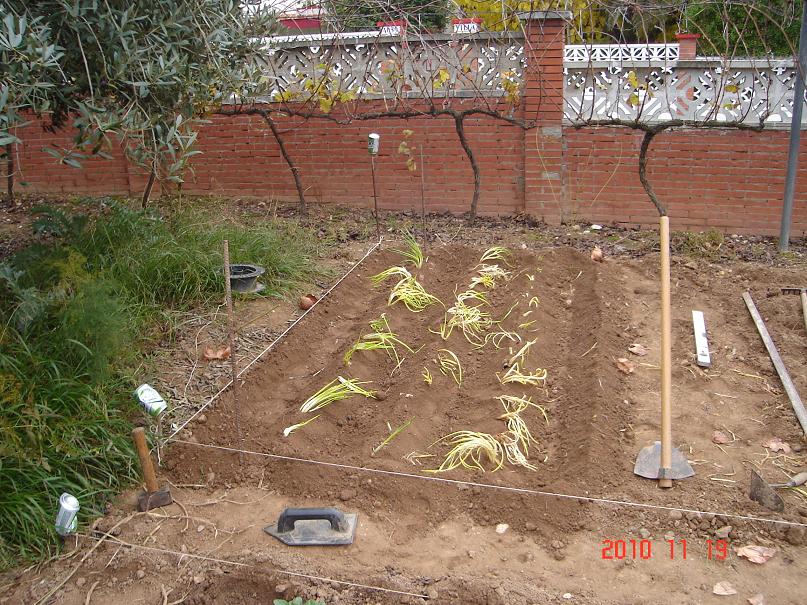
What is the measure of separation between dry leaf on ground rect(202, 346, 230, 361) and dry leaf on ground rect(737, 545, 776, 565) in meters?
3.43

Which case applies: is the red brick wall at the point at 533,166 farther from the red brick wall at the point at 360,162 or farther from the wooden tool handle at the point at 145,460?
the wooden tool handle at the point at 145,460

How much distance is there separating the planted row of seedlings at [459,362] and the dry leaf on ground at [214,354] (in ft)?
2.72

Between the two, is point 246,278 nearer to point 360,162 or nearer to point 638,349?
point 638,349

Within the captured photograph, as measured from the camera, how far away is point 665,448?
3.81 m

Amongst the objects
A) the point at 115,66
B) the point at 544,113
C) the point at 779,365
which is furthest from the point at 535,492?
the point at 544,113

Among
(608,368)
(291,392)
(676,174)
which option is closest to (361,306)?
(291,392)

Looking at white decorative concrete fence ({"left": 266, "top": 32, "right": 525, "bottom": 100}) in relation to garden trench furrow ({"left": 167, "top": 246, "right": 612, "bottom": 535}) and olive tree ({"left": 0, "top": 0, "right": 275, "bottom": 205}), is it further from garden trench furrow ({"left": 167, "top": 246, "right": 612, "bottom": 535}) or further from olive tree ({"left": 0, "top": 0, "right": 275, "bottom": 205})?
olive tree ({"left": 0, "top": 0, "right": 275, "bottom": 205})

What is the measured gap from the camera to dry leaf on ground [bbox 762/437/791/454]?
416 cm

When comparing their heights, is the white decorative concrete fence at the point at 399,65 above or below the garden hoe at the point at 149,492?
above

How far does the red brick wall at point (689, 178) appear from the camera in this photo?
7.86 meters

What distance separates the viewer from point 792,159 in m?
7.19

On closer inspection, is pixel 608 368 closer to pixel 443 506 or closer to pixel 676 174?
pixel 443 506
